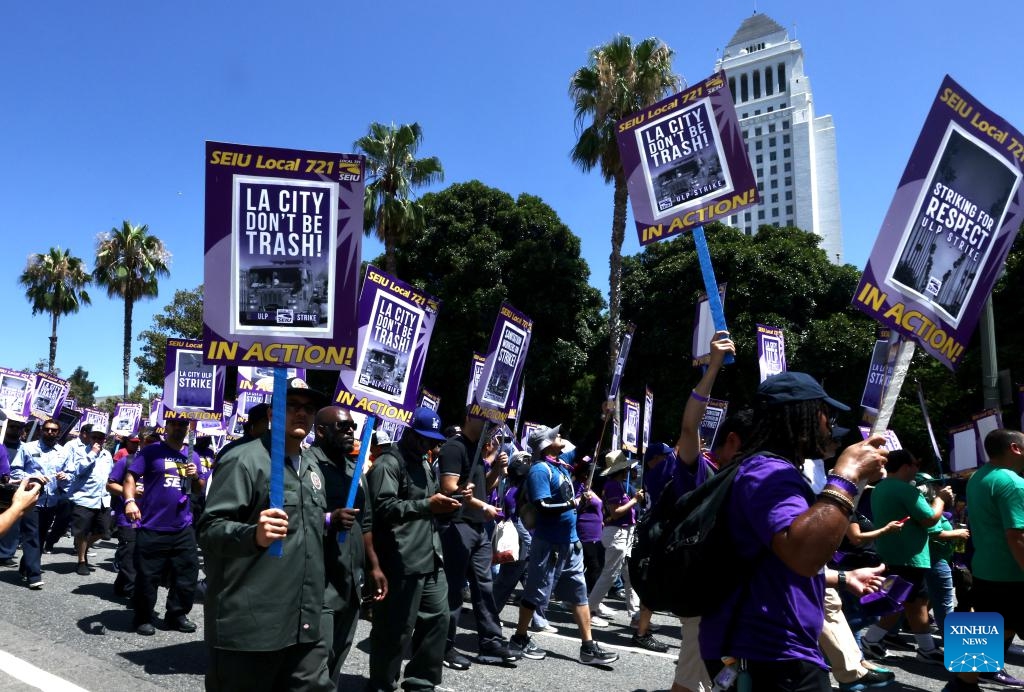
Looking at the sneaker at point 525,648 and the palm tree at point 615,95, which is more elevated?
the palm tree at point 615,95

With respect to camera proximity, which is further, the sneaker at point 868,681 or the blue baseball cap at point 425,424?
the blue baseball cap at point 425,424

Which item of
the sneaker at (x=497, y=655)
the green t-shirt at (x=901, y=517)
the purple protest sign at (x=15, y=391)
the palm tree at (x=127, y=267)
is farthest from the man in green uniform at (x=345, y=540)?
the palm tree at (x=127, y=267)

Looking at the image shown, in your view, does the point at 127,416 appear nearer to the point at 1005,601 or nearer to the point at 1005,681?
the point at 1005,681

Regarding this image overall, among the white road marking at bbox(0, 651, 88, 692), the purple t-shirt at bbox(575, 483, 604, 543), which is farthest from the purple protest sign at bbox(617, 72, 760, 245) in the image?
the purple t-shirt at bbox(575, 483, 604, 543)

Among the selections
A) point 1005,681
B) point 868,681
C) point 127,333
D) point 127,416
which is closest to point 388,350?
point 868,681

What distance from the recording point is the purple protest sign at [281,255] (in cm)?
380

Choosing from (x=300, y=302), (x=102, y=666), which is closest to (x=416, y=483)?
(x=300, y=302)

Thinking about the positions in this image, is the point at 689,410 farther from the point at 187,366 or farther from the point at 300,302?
the point at 187,366

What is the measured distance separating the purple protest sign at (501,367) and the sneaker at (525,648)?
73.5 inches

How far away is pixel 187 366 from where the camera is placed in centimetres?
1162

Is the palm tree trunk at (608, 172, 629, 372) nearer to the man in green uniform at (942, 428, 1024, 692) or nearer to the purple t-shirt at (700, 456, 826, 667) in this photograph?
the man in green uniform at (942, 428, 1024, 692)

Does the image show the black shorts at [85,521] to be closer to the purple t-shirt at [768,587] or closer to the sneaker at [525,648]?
the sneaker at [525,648]

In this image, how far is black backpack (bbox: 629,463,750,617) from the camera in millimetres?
2369

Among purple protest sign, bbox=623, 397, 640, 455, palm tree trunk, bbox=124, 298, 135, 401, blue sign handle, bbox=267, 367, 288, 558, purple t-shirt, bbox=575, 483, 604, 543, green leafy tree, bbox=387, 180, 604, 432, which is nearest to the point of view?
blue sign handle, bbox=267, 367, 288, 558
